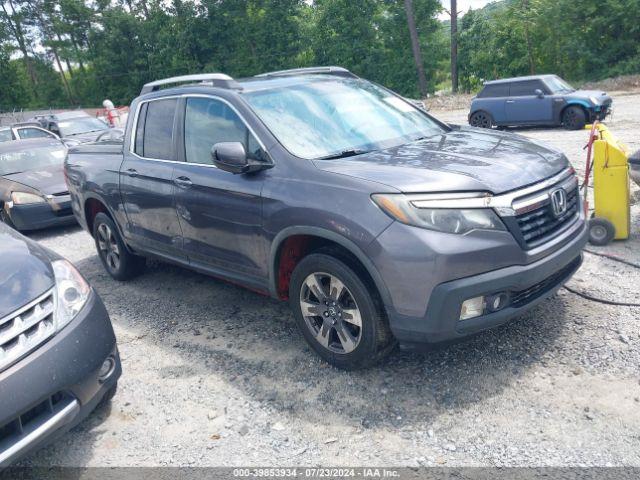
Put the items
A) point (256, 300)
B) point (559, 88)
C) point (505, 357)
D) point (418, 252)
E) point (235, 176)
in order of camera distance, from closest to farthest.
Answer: point (418, 252)
point (505, 357)
point (235, 176)
point (256, 300)
point (559, 88)

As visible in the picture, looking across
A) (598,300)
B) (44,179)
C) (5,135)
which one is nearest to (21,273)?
(598,300)

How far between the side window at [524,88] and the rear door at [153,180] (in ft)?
44.0

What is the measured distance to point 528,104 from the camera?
16016mm

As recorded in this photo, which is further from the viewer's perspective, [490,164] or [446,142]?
[446,142]

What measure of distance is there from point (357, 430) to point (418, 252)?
1.03 meters

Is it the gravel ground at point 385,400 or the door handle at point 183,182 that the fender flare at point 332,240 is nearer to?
the gravel ground at point 385,400

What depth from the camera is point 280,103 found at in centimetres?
420

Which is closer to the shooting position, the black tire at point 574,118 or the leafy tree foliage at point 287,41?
the black tire at point 574,118

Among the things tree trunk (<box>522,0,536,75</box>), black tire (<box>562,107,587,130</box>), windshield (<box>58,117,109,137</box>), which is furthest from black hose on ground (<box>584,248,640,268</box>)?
tree trunk (<box>522,0,536,75</box>)

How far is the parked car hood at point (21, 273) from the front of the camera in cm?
288

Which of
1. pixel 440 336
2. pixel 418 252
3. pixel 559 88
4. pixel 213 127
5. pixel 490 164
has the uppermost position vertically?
pixel 213 127

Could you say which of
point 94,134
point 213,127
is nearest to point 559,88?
point 94,134

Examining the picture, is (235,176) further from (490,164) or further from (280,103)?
(490,164)

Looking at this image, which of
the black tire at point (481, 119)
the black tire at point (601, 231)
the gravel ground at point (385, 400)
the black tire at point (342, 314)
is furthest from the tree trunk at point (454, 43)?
the black tire at point (342, 314)
